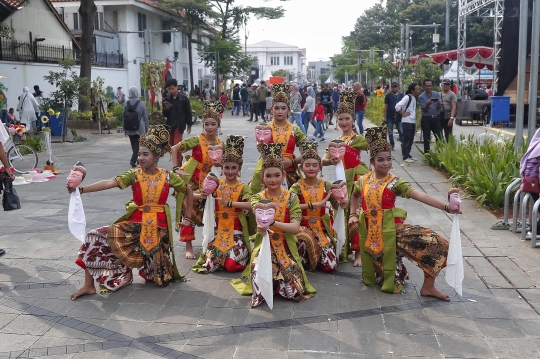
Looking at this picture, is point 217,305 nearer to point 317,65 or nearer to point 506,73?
point 506,73

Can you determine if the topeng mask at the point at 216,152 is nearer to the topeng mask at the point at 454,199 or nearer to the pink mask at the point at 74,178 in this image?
the pink mask at the point at 74,178

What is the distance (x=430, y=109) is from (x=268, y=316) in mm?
9656

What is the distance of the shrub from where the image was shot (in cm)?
894

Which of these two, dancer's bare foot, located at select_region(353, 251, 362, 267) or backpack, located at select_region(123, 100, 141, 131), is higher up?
backpack, located at select_region(123, 100, 141, 131)

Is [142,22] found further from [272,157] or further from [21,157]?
[272,157]

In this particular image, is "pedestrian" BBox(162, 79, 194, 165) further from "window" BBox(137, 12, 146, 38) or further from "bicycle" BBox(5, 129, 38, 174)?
"window" BBox(137, 12, 146, 38)

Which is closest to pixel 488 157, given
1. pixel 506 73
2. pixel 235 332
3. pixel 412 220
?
pixel 412 220

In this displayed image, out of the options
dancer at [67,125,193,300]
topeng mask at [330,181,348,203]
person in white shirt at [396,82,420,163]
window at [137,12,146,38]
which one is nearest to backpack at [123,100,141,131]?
person in white shirt at [396,82,420,163]

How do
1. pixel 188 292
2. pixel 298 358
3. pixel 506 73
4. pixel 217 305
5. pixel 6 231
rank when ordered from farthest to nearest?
pixel 506 73, pixel 6 231, pixel 188 292, pixel 217 305, pixel 298 358

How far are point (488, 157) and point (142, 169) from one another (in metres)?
6.54

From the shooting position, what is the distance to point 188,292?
18.5ft

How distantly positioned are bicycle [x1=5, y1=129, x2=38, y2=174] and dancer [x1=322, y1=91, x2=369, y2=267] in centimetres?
845

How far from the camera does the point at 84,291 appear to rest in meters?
5.51

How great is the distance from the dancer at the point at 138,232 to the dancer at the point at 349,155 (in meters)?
1.83
